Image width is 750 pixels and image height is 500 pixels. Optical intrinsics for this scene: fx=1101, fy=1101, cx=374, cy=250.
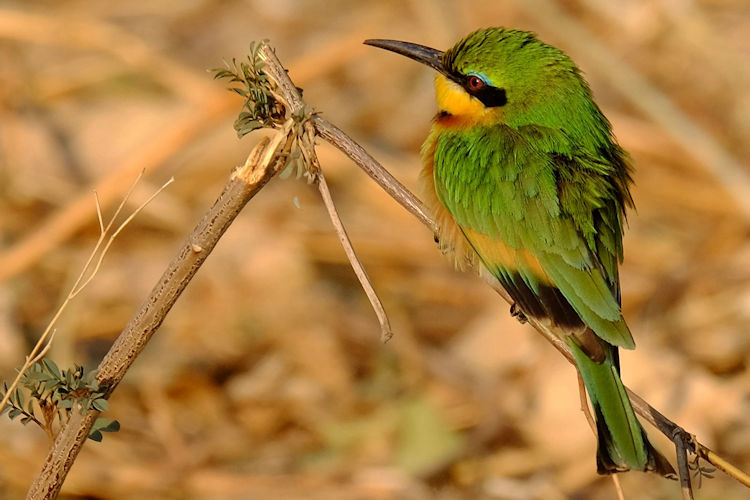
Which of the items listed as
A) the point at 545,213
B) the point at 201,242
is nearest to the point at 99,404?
the point at 201,242

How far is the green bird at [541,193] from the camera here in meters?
2.48

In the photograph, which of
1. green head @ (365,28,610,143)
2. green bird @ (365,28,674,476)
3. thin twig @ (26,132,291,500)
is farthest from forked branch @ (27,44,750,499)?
green head @ (365,28,610,143)

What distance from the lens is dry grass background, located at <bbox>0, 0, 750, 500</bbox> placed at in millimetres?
3988

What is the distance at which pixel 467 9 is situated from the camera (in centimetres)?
669

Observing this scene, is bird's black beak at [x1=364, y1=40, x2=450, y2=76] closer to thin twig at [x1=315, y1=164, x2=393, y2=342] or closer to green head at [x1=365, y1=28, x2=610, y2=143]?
green head at [x1=365, y1=28, x2=610, y2=143]

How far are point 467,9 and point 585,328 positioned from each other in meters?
4.49

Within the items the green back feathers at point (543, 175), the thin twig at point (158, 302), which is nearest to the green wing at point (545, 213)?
the green back feathers at point (543, 175)

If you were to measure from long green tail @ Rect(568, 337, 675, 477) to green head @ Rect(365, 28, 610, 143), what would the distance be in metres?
→ 0.72

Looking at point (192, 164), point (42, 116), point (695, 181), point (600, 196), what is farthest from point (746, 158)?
point (42, 116)

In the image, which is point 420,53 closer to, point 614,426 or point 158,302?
point 614,426

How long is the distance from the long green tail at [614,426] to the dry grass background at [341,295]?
57.0 inches

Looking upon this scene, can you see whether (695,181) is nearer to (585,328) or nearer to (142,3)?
(585,328)

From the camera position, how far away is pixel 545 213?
8.84 feet

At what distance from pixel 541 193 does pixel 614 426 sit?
63cm
